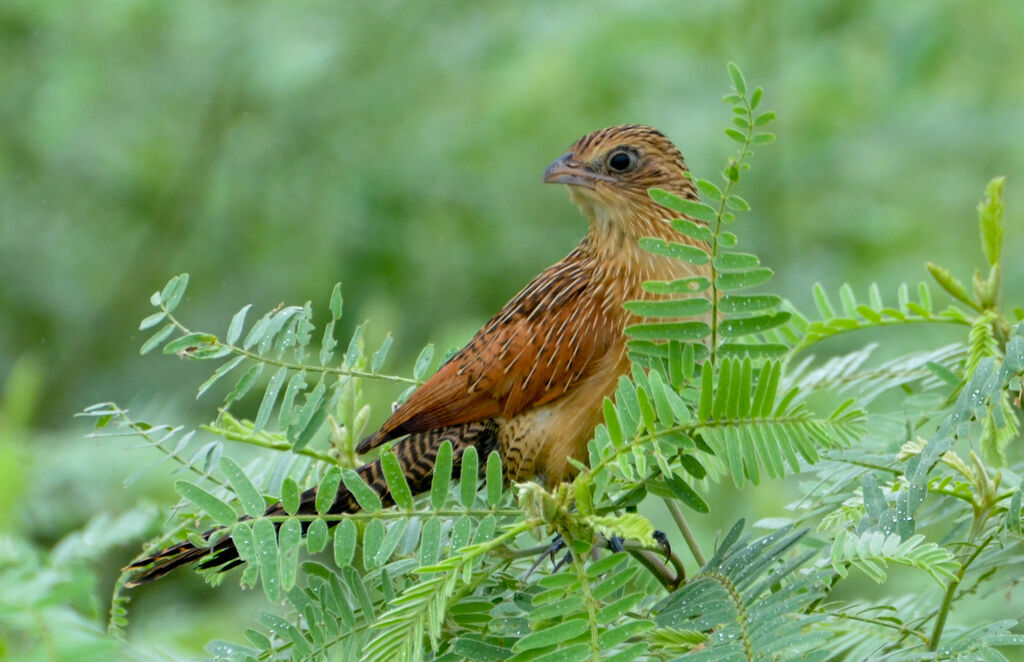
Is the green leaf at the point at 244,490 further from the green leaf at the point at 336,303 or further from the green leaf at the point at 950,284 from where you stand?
the green leaf at the point at 950,284

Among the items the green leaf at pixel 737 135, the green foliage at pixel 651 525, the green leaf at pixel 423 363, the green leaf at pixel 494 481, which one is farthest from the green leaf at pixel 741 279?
the green leaf at pixel 423 363

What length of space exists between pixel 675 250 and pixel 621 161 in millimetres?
1286

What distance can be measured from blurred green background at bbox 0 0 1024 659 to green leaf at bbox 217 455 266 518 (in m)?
3.82

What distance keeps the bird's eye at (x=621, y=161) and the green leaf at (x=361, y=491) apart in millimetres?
1510

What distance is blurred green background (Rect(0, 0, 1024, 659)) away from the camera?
210 inches

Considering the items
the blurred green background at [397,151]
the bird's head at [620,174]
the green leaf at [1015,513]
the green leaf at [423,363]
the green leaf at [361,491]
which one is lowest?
the green leaf at [1015,513]

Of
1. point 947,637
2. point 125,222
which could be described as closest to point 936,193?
point 125,222

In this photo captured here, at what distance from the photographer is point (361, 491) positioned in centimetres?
142

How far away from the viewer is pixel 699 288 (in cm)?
151

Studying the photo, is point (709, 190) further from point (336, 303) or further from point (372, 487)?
point (372, 487)

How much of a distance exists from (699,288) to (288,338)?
1.79ft

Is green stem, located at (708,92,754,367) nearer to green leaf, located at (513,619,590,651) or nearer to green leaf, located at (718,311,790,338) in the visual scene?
green leaf, located at (718,311,790,338)

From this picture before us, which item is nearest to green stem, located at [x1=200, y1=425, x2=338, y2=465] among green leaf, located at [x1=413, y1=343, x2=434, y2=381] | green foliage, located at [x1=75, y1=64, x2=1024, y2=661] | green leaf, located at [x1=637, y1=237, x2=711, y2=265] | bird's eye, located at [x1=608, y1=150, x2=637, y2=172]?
green foliage, located at [x1=75, y1=64, x2=1024, y2=661]

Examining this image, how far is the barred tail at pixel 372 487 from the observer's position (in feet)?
5.94
